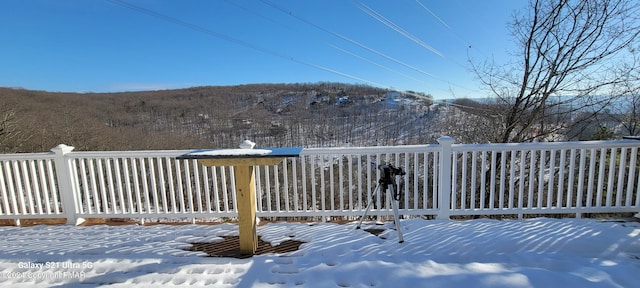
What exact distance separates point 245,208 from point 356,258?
3.25 feet

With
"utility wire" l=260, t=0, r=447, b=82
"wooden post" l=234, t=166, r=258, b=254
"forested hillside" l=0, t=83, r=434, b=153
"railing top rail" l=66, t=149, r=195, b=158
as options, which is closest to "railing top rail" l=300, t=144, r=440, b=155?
"wooden post" l=234, t=166, r=258, b=254

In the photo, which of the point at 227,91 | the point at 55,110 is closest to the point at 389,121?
the point at 227,91

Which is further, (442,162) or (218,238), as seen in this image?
(442,162)

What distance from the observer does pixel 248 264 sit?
2.06 meters

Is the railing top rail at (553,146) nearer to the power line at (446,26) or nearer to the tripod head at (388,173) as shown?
the tripod head at (388,173)

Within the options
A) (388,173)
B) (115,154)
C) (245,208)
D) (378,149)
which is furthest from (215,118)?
(388,173)

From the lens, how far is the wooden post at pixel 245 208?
2258mm

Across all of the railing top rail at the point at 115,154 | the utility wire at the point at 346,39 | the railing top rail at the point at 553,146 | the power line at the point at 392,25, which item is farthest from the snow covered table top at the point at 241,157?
the power line at the point at 392,25

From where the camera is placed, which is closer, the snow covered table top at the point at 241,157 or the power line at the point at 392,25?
the snow covered table top at the point at 241,157

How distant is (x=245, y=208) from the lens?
229 centimetres

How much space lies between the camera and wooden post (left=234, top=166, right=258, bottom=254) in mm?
2258

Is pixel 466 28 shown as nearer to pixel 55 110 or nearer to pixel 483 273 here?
pixel 483 273

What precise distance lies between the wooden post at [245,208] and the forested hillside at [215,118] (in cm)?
1004

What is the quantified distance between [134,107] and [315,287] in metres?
21.7
